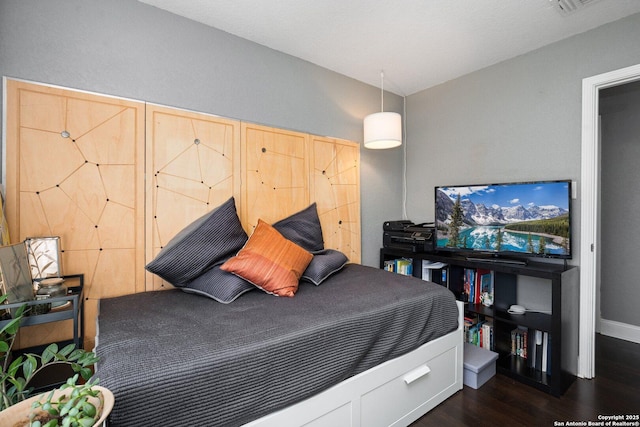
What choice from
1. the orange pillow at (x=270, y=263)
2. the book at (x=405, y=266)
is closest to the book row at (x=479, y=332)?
the book at (x=405, y=266)

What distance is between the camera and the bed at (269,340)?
976mm

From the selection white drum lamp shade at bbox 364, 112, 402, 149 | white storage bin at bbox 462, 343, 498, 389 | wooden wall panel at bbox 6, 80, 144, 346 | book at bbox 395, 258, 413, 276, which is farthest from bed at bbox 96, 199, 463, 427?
white drum lamp shade at bbox 364, 112, 402, 149

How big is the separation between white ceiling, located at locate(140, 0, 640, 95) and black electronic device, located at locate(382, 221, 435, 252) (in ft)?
4.86

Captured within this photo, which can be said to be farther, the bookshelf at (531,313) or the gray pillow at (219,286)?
the bookshelf at (531,313)

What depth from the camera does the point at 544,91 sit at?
2404 millimetres

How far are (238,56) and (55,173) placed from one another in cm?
139

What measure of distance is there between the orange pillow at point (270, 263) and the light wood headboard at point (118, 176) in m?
0.36

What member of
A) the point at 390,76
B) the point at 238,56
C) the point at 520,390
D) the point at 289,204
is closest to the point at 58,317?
the point at 289,204

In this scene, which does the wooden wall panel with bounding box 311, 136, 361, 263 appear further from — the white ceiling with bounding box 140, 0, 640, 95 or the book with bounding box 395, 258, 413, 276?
the white ceiling with bounding box 140, 0, 640, 95

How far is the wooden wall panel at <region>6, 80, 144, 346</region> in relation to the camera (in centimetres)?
155

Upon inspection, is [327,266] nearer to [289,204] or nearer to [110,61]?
[289,204]

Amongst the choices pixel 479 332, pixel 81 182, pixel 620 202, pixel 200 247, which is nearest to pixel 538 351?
pixel 479 332

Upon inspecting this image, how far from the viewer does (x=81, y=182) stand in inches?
67.0

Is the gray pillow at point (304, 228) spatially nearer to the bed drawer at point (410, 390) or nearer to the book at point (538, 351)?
the bed drawer at point (410, 390)
